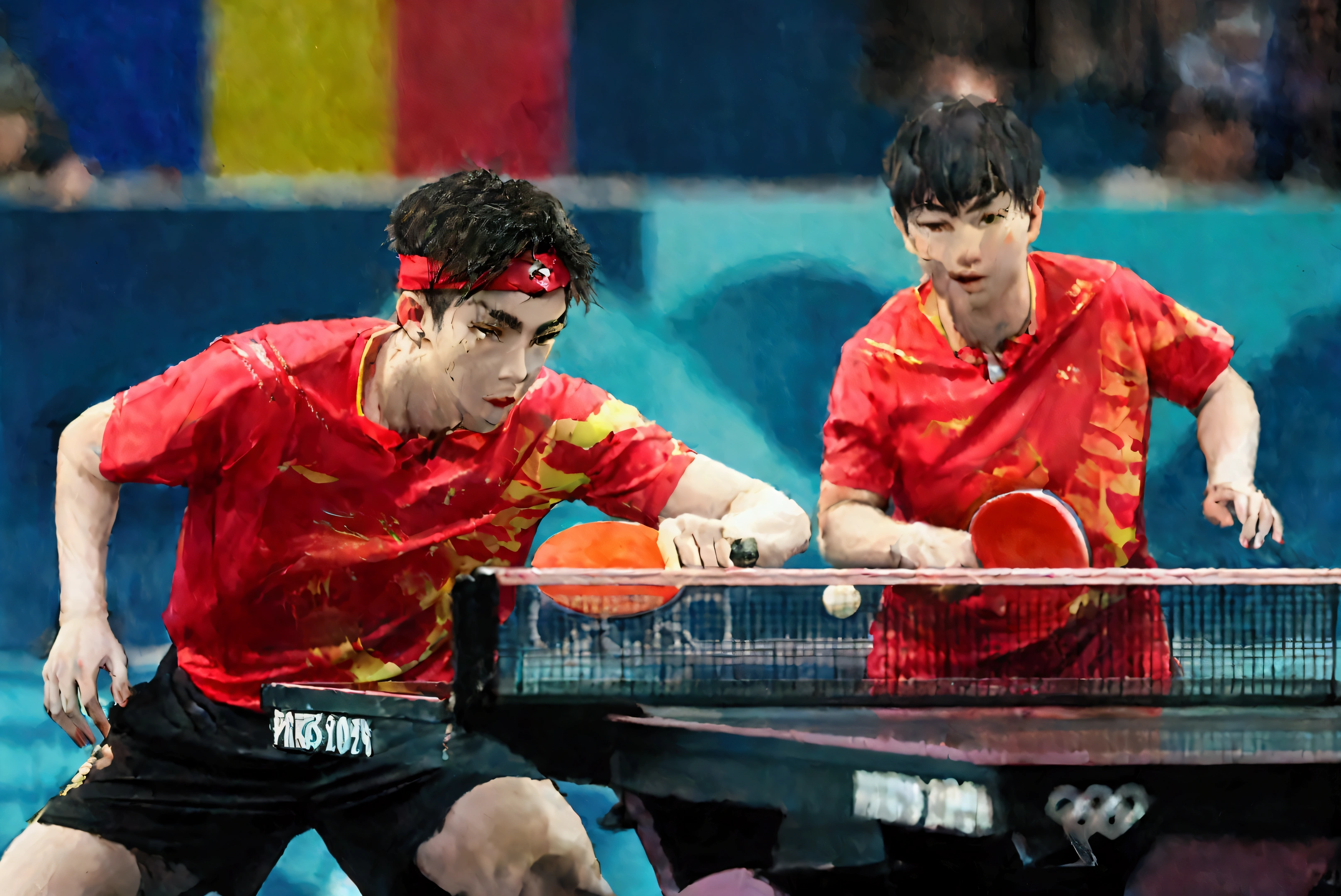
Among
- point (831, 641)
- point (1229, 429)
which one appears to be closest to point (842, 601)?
point (831, 641)

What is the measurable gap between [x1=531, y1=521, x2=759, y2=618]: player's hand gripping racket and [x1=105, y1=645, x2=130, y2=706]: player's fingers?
0.77m

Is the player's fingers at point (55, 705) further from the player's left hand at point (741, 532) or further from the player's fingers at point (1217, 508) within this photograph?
the player's fingers at point (1217, 508)

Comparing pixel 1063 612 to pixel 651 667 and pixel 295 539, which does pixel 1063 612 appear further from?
pixel 295 539

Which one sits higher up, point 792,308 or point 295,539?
point 792,308

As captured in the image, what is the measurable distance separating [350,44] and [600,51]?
22.5 inches

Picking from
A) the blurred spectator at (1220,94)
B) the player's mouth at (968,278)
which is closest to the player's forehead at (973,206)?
the player's mouth at (968,278)

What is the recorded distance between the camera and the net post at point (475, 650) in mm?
2033

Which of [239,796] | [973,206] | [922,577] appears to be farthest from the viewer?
[973,206]

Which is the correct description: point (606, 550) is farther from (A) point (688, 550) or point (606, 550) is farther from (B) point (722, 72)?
(B) point (722, 72)

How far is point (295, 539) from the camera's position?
8.32 feet

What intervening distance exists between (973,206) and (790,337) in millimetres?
659

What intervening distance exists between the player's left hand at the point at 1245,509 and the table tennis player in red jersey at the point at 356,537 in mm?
846

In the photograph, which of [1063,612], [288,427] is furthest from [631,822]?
[288,427]

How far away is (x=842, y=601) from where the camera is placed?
2.21 m
